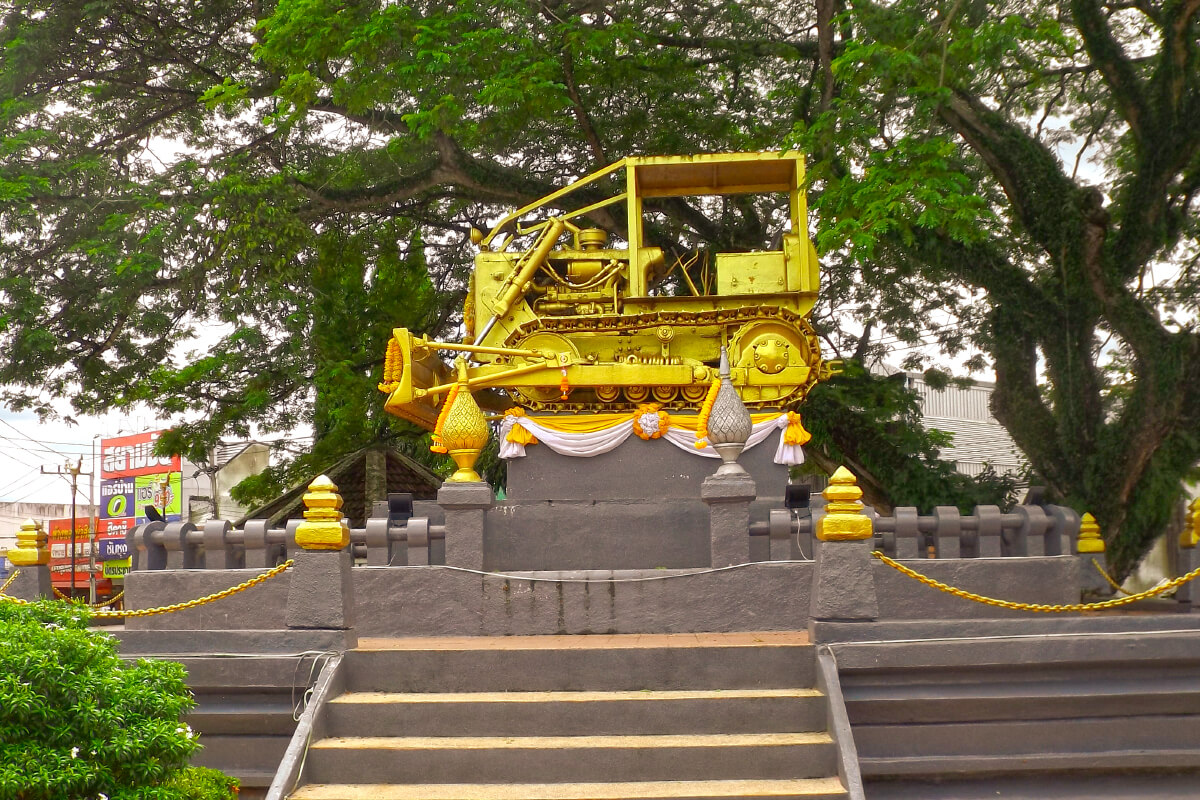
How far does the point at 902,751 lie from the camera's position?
7.33 metres

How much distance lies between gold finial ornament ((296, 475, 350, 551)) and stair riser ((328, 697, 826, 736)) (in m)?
1.27

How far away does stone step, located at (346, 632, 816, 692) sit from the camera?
305 inches

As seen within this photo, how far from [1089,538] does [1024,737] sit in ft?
25.1

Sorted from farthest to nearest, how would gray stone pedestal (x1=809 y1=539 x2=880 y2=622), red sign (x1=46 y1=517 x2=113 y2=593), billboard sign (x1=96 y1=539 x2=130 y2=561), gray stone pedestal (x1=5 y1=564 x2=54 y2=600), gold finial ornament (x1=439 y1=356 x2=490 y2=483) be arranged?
billboard sign (x1=96 y1=539 x2=130 y2=561) < red sign (x1=46 y1=517 x2=113 y2=593) < gold finial ornament (x1=439 y1=356 x2=490 y2=483) < gray stone pedestal (x1=5 y1=564 x2=54 y2=600) < gray stone pedestal (x1=809 y1=539 x2=880 y2=622)

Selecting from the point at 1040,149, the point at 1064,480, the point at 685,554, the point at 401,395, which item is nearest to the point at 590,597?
the point at 685,554

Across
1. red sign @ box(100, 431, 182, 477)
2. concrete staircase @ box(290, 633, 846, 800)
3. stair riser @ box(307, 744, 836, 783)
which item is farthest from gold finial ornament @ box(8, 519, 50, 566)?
red sign @ box(100, 431, 182, 477)

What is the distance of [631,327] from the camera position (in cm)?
1380

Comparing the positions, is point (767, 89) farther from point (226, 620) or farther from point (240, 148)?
point (226, 620)

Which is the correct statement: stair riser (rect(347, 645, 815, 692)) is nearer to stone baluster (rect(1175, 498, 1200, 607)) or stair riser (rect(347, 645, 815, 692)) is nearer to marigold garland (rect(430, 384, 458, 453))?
marigold garland (rect(430, 384, 458, 453))

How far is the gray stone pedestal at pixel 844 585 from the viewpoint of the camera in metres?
7.84

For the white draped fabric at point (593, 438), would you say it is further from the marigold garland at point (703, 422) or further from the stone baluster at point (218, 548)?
the stone baluster at point (218, 548)

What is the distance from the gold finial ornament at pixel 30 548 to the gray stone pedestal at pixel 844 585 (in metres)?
7.05

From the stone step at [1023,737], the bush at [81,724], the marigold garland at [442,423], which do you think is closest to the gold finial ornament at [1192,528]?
the stone step at [1023,737]

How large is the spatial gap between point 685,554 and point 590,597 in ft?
7.24
